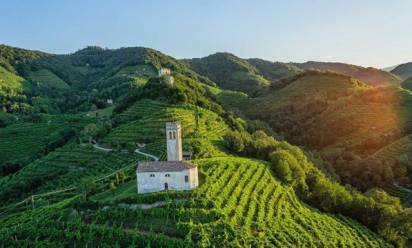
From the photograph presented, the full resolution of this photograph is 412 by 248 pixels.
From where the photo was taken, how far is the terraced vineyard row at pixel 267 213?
147 feet

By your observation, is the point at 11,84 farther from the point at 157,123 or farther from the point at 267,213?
the point at 267,213

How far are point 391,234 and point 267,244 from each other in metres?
24.4

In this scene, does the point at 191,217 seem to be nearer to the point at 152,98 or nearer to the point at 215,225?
the point at 215,225

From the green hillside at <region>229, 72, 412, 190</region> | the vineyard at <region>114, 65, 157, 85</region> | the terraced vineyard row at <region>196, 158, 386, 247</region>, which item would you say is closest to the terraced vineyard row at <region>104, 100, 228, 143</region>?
the terraced vineyard row at <region>196, 158, 386, 247</region>

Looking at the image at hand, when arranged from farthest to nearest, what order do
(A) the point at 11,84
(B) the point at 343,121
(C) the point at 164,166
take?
1. (A) the point at 11,84
2. (B) the point at 343,121
3. (C) the point at 164,166

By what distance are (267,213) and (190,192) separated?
30.6 ft

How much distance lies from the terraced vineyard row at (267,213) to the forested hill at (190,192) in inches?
6.8

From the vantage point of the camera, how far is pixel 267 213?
162 ft

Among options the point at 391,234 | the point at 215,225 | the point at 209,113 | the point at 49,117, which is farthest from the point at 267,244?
the point at 49,117

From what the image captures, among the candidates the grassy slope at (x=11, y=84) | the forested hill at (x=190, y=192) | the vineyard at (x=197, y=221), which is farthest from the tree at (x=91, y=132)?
the grassy slope at (x=11, y=84)

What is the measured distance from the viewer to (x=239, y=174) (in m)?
57.9

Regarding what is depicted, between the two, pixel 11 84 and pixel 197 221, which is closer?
pixel 197 221

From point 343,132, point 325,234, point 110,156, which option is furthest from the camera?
point 343,132

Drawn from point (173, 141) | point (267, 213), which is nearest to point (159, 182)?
point (173, 141)
